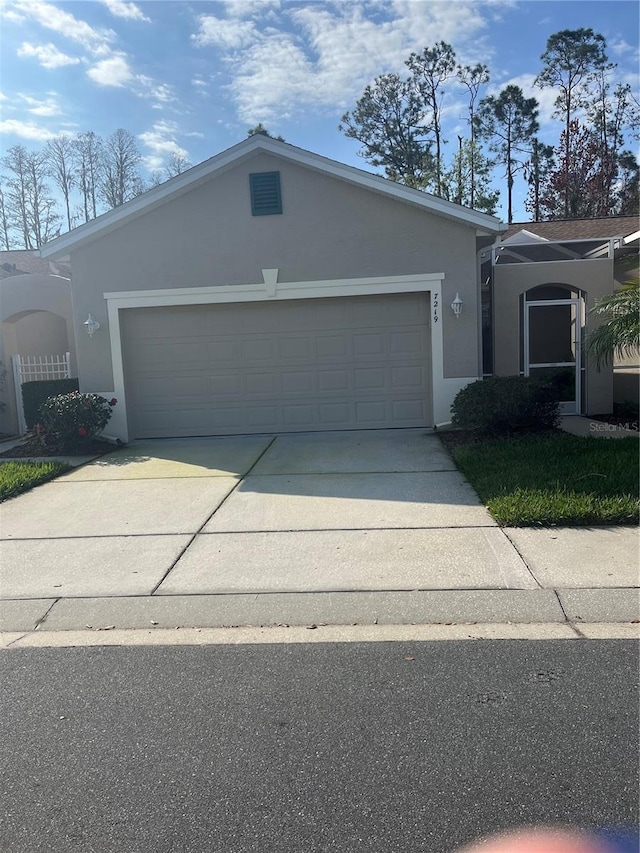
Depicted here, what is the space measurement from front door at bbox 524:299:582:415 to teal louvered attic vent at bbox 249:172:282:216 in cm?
557

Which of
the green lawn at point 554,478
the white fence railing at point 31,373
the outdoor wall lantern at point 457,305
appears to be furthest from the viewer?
the white fence railing at point 31,373

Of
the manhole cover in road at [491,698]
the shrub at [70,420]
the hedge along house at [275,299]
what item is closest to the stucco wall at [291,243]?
the hedge along house at [275,299]

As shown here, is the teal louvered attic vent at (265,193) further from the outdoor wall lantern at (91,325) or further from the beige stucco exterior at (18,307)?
the beige stucco exterior at (18,307)

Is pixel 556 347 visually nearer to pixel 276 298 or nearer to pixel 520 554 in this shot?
pixel 276 298

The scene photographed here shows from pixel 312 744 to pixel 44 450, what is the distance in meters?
9.03

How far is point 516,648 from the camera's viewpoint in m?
3.90

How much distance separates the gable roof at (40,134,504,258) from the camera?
34.6ft

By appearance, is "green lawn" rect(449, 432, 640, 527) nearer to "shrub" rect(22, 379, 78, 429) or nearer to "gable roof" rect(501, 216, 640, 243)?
"shrub" rect(22, 379, 78, 429)

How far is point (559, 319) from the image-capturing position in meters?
13.3

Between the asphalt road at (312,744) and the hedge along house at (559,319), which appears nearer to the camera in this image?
the asphalt road at (312,744)

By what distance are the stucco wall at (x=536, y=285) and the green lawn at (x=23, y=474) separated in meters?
8.55

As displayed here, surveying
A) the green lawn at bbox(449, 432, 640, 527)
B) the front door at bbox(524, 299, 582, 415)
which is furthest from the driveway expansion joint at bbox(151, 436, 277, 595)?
the front door at bbox(524, 299, 582, 415)

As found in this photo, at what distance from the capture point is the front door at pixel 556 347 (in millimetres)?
13023

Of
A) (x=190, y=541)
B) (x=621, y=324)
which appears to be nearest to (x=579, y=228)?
(x=621, y=324)
